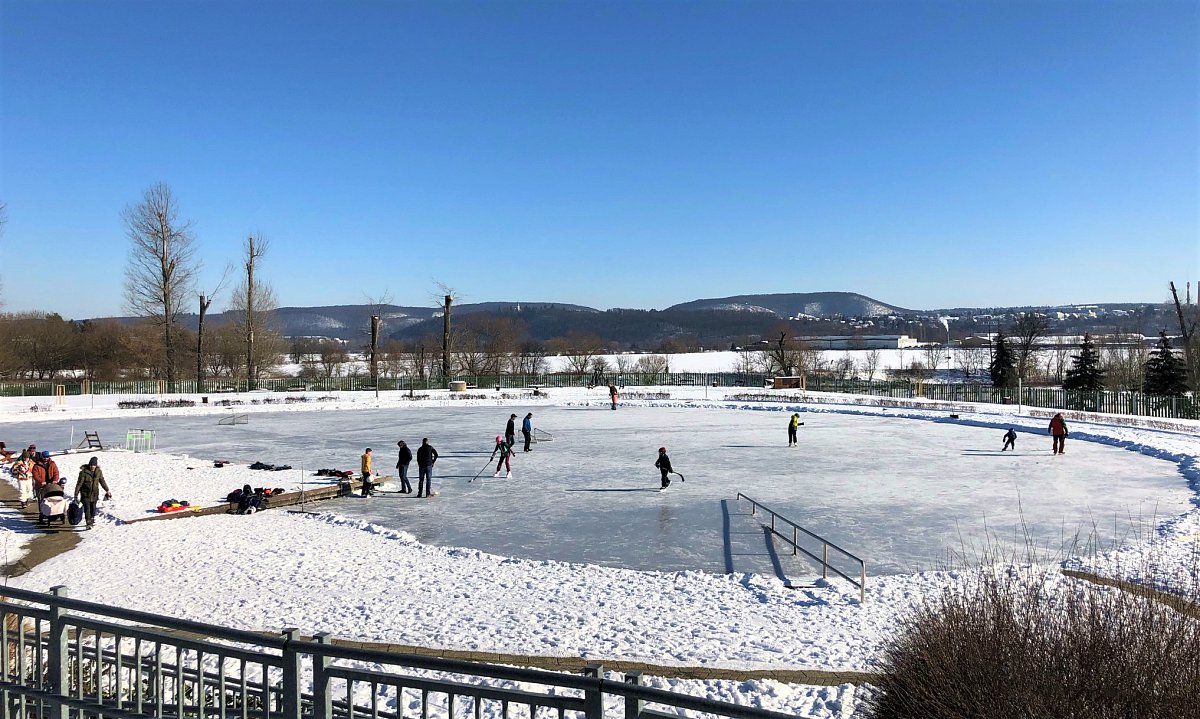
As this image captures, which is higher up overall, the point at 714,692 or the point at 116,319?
the point at 116,319

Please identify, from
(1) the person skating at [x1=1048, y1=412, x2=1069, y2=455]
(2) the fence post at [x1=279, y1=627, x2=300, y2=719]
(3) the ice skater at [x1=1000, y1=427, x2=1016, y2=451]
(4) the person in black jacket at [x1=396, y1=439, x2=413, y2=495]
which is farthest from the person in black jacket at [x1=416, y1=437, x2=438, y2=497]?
(1) the person skating at [x1=1048, y1=412, x2=1069, y2=455]

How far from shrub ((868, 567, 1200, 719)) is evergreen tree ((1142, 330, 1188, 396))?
5775cm

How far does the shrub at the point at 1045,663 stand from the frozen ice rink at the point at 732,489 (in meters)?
6.72

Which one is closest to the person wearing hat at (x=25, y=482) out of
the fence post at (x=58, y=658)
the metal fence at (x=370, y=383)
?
the fence post at (x=58, y=658)

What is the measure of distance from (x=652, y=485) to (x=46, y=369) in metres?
79.1

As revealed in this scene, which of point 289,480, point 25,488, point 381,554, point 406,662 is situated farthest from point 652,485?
point 406,662

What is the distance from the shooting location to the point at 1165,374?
53.6 m

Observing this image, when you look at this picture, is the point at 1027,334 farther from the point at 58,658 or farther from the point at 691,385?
the point at 58,658

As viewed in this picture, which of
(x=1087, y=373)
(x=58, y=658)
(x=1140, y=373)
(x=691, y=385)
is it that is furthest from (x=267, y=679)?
(x=1140, y=373)

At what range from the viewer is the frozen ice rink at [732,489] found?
47.2 feet

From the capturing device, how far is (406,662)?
12.4ft

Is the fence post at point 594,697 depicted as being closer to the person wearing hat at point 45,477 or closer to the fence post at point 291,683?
the fence post at point 291,683

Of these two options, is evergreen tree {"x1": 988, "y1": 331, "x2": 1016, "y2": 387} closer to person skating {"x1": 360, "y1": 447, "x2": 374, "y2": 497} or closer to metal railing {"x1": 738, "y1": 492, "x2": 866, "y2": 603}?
metal railing {"x1": 738, "y1": 492, "x2": 866, "y2": 603}

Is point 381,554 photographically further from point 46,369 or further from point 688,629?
point 46,369
